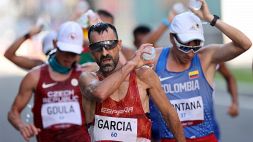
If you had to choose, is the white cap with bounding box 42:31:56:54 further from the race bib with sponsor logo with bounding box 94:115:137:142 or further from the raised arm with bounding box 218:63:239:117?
the race bib with sponsor logo with bounding box 94:115:137:142

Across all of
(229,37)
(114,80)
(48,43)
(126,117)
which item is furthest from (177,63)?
(48,43)

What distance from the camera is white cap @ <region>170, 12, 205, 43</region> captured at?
704cm

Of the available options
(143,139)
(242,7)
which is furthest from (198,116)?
(242,7)

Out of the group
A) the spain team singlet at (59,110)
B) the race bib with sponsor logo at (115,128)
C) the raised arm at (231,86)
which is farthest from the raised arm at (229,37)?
the raised arm at (231,86)

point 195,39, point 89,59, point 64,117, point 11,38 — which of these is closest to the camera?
point 195,39

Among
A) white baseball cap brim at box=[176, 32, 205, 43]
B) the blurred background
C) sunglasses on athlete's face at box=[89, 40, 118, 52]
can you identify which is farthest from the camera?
the blurred background

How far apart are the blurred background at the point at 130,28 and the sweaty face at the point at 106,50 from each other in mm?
3381

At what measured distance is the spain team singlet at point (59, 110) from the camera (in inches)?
312

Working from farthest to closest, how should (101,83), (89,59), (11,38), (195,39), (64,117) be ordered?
(11,38), (89,59), (64,117), (195,39), (101,83)

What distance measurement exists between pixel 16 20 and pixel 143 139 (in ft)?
79.6

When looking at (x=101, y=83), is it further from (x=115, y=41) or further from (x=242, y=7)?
(x=242, y=7)

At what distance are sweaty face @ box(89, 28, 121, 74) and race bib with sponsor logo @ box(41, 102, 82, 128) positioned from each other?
213 cm

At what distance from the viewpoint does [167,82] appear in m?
7.11

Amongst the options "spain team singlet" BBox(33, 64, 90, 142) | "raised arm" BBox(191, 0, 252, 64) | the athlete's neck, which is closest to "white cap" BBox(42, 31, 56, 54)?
"spain team singlet" BBox(33, 64, 90, 142)
